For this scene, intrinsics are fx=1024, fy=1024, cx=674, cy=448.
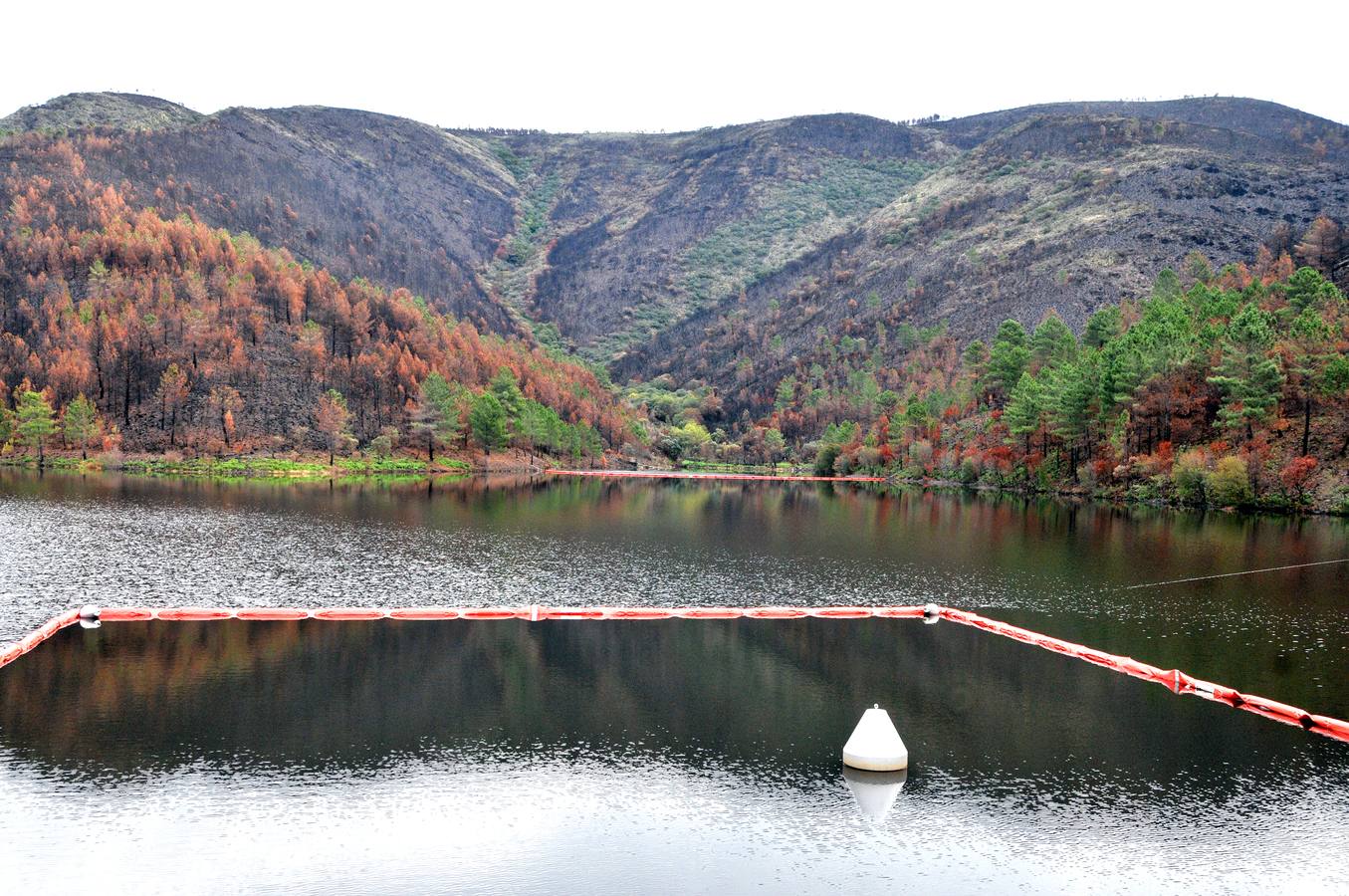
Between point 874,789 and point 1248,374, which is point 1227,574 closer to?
point 874,789

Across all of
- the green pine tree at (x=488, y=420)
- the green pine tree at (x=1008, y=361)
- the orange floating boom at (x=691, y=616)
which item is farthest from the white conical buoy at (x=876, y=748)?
the green pine tree at (x=488, y=420)

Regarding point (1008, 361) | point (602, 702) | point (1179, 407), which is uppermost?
point (1008, 361)

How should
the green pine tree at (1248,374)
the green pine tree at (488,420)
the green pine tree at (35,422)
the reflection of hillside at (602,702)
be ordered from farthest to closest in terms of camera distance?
1. the green pine tree at (488,420)
2. the green pine tree at (35,422)
3. the green pine tree at (1248,374)
4. the reflection of hillside at (602,702)

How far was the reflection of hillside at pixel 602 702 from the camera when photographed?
21.0 metres

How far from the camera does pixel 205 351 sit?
152 meters

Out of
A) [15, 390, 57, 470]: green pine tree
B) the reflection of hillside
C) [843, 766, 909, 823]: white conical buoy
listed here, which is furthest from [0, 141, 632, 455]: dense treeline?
[843, 766, 909, 823]: white conical buoy

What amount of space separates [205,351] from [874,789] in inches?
6029

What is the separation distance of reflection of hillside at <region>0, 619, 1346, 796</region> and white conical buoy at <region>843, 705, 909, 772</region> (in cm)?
67

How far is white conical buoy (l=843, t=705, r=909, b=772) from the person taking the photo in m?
20.0

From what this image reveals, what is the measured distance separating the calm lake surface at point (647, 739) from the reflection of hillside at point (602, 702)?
0.12m

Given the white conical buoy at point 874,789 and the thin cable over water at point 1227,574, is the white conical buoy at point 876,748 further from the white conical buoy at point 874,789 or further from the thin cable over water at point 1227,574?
the thin cable over water at point 1227,574

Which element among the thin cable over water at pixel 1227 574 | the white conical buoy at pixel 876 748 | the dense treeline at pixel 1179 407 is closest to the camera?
the white conical buoy at pixel 876 748

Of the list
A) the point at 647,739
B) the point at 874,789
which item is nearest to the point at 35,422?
the point at 647,739

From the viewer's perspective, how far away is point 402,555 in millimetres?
49406
